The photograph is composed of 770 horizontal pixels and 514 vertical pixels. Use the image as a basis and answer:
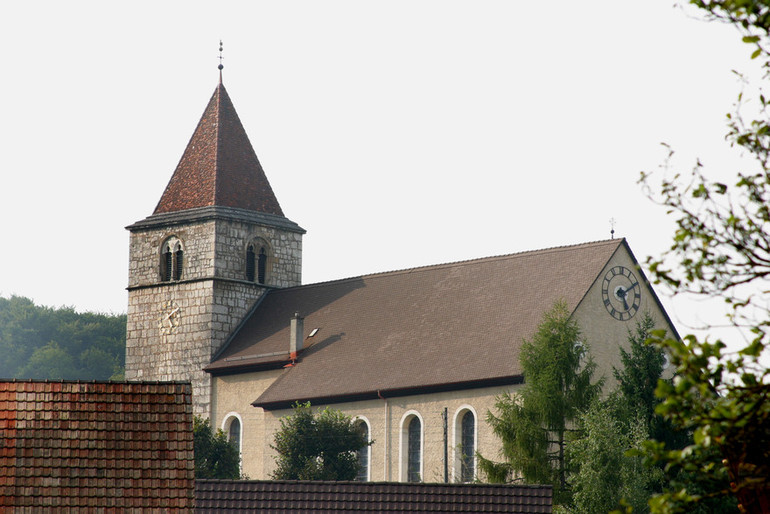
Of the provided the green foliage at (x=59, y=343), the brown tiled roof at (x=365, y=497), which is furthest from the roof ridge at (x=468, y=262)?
the green foliage at (x=59, y=343)

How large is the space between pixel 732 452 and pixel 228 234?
44369mm

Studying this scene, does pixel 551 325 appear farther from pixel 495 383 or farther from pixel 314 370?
pixel 314 370

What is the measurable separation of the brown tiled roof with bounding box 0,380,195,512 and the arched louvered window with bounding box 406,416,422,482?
24.2 meters

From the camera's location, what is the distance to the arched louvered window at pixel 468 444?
40938mm

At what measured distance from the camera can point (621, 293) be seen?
42.3 meters

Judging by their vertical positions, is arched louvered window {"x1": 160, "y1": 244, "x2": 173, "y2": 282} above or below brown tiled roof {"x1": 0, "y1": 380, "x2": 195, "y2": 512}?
above

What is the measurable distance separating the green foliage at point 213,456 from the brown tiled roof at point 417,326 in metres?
1.95

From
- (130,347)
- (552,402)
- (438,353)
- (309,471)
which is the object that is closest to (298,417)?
(309,471)

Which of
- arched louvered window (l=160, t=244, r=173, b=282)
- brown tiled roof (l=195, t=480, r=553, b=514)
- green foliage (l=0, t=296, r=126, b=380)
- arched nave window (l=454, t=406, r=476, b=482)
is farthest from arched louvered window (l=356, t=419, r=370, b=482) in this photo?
green foliage (l=0, t=296, r=126, b=380)

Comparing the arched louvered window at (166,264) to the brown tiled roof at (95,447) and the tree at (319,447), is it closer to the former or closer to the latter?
the tree at (319,447)

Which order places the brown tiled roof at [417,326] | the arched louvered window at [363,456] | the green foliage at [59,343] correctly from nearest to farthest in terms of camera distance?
the brown tiled roof at [417,326], the arched louvered window at [363,456], the green foliage at [59,343]

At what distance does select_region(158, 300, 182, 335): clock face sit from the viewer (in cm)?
5306

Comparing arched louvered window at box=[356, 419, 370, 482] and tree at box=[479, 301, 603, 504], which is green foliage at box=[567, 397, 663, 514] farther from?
arched louvered window at box=[356, 419, 370, 482]

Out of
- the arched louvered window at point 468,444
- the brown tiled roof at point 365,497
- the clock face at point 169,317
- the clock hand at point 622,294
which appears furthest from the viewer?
the clock face at point 169,317
